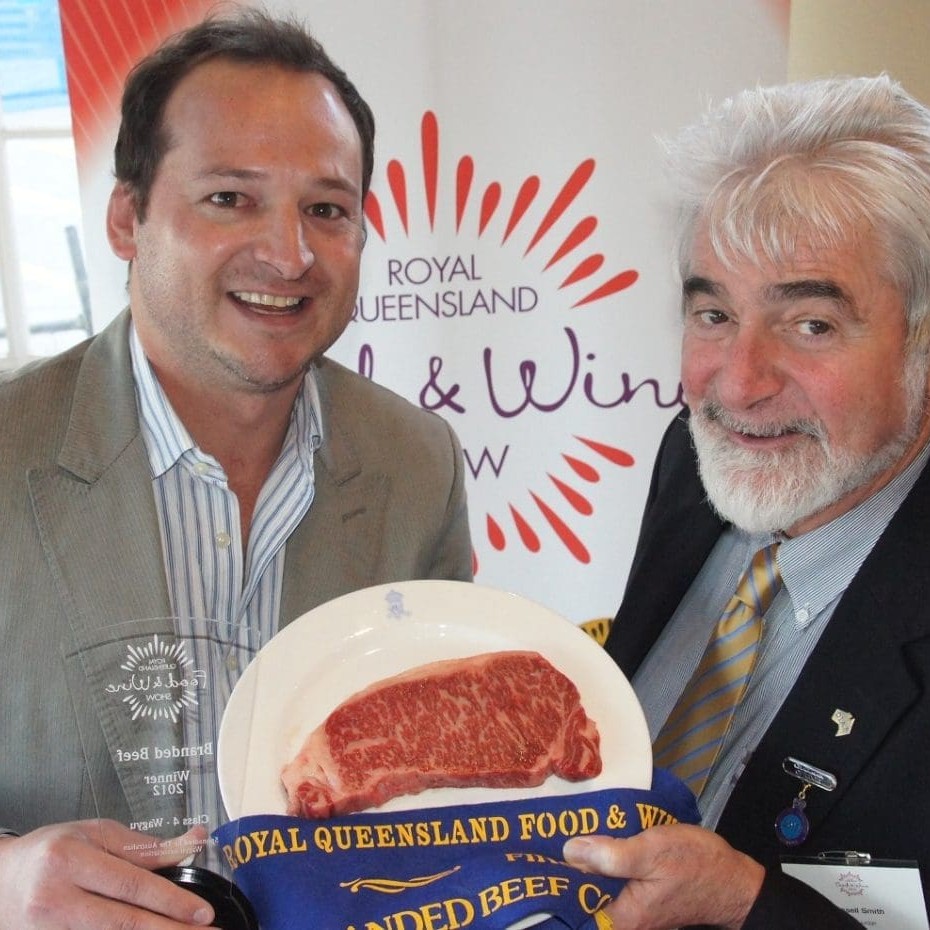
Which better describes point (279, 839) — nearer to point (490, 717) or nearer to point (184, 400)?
point (490, 717)

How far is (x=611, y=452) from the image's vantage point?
3.00 metres

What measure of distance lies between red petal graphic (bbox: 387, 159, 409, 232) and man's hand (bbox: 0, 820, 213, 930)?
6.56ft

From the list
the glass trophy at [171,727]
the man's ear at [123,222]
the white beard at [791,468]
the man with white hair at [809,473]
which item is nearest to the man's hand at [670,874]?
the man with white hair at [809,473]

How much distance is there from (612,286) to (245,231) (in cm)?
140

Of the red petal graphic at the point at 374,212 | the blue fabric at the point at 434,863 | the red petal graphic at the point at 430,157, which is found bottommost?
the blue fabric at the point at 434,863

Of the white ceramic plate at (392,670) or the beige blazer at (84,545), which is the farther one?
the beige blazer at (84,545)

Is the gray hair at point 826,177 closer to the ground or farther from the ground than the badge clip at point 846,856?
farther from the ground

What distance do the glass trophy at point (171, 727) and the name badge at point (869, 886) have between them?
80 centimetres

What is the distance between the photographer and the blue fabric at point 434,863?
3.68 ft

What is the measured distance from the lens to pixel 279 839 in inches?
46.8

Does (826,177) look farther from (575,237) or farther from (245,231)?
(575,237)

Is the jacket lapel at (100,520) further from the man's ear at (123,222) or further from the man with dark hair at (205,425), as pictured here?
the man's ear at (123,222)

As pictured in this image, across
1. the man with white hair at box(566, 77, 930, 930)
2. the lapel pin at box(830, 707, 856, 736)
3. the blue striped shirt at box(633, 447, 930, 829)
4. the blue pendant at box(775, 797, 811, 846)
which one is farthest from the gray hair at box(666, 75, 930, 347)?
the blue pendant at box(775, 797, 811, 846)

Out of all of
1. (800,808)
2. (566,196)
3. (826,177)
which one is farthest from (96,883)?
(566,196)
